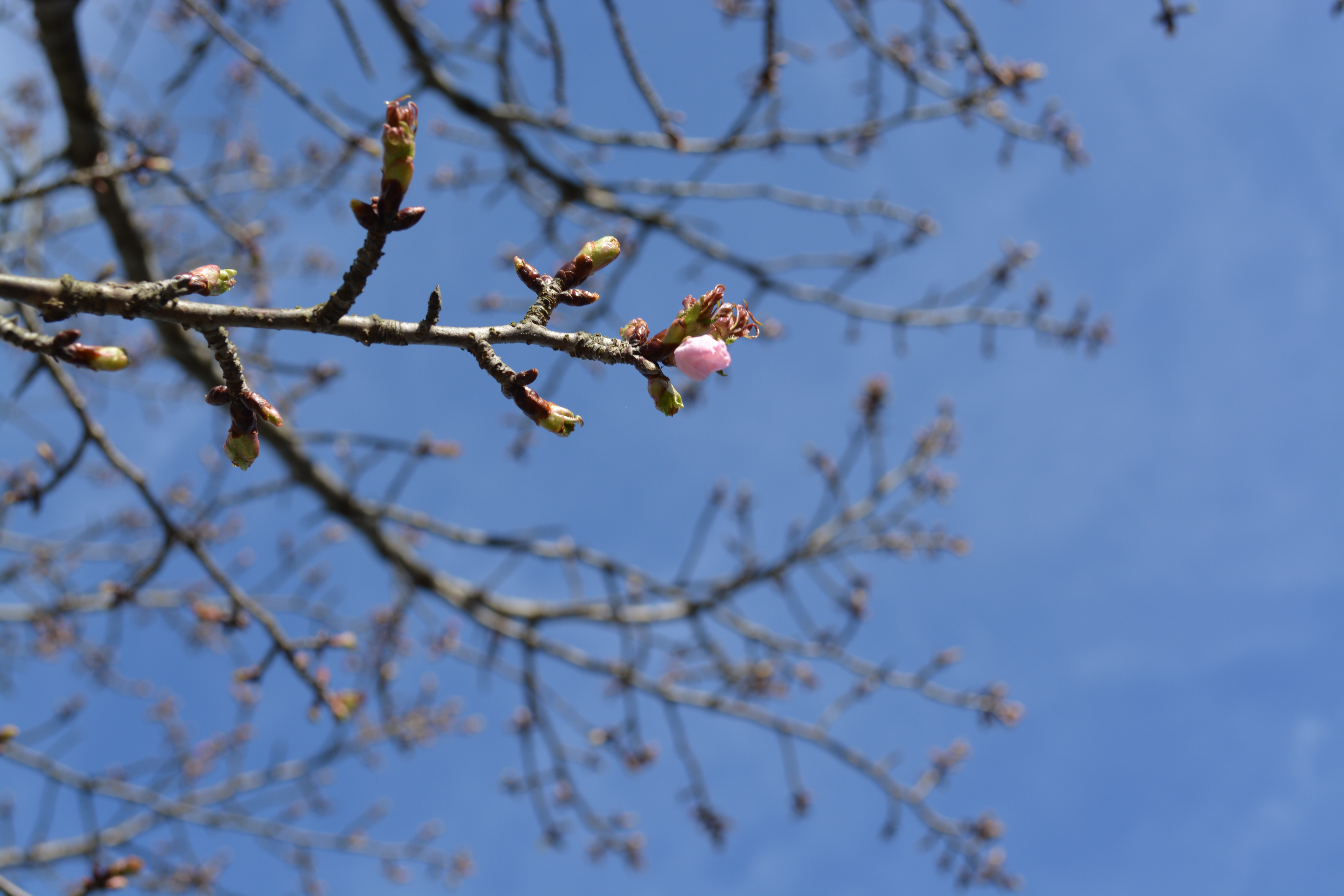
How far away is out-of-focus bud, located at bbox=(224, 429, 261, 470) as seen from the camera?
1545 mm

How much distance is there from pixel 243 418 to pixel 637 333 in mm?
782

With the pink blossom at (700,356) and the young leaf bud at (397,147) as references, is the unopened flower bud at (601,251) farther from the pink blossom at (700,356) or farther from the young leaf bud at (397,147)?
the young leaf bud at (397,147)

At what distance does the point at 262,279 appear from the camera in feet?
24.3

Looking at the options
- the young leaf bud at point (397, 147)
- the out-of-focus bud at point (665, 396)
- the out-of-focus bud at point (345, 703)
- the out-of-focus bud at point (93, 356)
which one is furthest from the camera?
the out-of-focus bud at point (345, 703)

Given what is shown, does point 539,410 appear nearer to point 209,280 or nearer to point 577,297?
point 577,297

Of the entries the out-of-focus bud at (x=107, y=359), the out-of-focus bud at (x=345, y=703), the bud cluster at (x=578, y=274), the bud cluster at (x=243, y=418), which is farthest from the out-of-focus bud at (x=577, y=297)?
the out-of-focus bud at (x=345, y=703)

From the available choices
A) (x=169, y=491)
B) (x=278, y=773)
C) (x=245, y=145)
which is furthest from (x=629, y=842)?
(x=245, y=145)

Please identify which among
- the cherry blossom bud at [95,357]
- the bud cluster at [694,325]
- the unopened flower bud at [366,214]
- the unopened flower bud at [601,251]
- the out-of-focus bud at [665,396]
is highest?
the unopened flower bud at [601,251]

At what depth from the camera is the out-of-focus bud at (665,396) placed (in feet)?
5.21

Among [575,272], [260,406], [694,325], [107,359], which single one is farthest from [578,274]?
[107,359]

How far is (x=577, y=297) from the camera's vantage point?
1675mm

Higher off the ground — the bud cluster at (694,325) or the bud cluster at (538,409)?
the bud cluster at (694,325)

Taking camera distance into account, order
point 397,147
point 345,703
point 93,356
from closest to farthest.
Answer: point 397,147 < point 93,356 < point 345,703

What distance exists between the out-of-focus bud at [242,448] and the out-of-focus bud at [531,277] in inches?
23.9
